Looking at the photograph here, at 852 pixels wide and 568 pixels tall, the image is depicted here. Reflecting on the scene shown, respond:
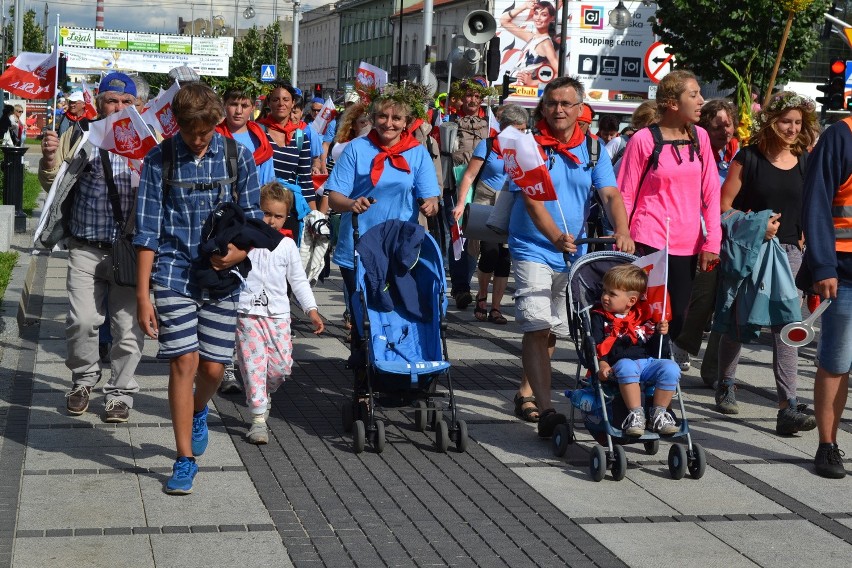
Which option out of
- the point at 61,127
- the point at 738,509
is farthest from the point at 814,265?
the point at 61,127

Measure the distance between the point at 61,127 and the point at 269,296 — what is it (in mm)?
8856

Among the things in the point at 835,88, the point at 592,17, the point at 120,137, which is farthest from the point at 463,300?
the point at 592,17

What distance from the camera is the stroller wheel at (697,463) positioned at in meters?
6.40

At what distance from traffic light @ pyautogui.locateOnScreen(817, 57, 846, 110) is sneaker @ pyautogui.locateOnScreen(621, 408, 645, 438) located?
51.7 ft

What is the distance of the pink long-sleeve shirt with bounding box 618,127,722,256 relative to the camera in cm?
748

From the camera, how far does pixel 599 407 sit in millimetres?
6570

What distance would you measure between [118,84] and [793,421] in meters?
4.52

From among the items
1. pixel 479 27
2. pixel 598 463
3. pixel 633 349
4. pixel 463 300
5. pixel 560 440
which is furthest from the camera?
pixel 479 27

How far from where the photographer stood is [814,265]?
20.9 feet

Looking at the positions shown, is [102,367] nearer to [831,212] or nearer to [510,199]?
[510,199]

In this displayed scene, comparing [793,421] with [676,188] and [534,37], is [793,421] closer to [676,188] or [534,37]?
[676,188]

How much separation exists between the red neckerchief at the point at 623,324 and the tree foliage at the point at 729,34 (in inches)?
1007

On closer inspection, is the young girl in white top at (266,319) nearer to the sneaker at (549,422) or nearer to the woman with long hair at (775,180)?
the sneaker at (549,422)

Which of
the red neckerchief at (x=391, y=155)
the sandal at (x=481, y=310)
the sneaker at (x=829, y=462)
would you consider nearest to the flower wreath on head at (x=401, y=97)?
the red neckerchief at (x=391, y=155)
